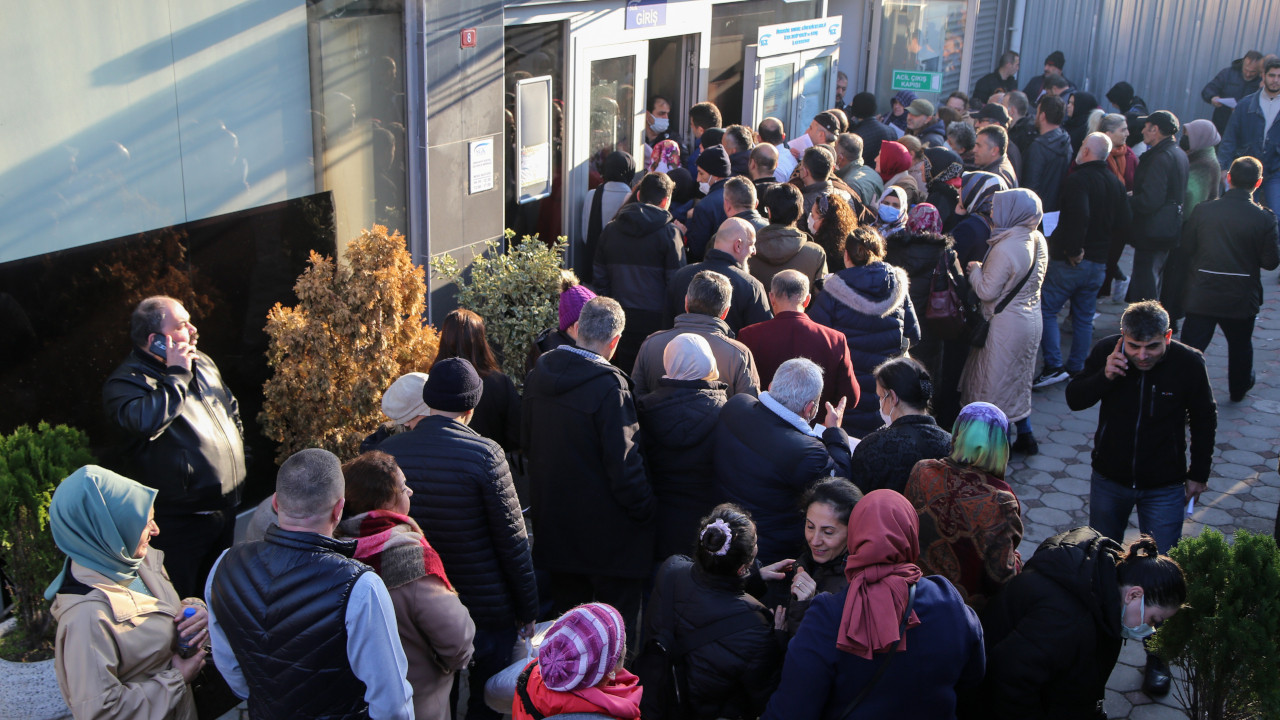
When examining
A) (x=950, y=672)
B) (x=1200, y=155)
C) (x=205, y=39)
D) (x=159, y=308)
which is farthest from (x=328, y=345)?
(x=1200, y=155)

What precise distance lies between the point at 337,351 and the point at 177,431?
970 millimetres

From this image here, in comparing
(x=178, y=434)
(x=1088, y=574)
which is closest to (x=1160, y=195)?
(x=1088, y=574)

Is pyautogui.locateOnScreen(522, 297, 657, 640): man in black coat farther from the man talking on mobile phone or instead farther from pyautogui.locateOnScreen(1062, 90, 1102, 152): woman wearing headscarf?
pyautogui.locateOnScreen(1062, 90, 1102, 152): woman wearing headscarf

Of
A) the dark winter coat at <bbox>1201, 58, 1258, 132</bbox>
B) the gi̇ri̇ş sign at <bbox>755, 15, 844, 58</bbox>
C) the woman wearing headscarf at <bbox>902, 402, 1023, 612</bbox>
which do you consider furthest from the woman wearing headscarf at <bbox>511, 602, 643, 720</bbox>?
the dark winter coat at <bbox>1201, 58, 1258, 132</bbox>

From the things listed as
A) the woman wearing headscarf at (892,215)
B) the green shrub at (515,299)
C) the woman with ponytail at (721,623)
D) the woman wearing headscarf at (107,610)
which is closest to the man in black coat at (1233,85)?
the woman wearing headscarf at (892,215)

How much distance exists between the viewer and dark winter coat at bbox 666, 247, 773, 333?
5.93 meters

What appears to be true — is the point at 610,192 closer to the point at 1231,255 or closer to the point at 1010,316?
the point at 1010,316

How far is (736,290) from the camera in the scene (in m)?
5.94

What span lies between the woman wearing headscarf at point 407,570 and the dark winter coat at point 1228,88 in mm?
14485

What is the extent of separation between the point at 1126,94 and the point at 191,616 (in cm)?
1429

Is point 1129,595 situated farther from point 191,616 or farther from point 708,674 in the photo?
point 191,616

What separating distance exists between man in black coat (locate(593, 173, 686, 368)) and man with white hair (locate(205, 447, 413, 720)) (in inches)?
159

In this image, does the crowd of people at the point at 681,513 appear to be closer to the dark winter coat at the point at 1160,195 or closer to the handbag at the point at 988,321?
the handbag at the point at 988,321

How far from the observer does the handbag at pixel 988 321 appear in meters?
6.66
